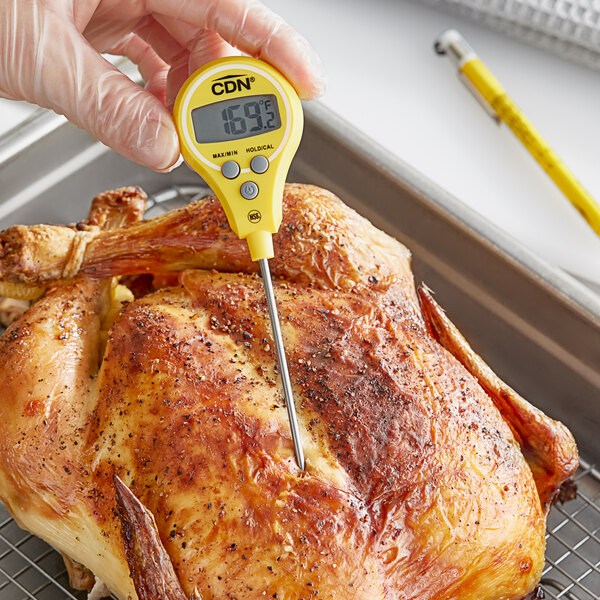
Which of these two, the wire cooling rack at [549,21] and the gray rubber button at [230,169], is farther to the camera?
the wire cooling rack at [549,21]

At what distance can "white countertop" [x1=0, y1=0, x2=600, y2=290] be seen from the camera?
9.27 feet

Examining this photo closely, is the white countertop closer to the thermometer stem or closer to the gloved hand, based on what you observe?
Result: the gloved hand

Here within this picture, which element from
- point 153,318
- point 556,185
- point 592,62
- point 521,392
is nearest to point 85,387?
point 153,318

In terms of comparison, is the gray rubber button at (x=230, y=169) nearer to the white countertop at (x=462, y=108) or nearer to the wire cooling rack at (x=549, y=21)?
the white countertop at (x=462, y=108)

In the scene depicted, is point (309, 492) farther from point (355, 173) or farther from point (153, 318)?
point (355, 173)

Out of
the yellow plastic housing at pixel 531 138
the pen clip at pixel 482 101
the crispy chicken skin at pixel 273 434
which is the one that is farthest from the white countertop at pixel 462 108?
the crispy chicken skin at pixel 273 434

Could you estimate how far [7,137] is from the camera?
7.83 feet

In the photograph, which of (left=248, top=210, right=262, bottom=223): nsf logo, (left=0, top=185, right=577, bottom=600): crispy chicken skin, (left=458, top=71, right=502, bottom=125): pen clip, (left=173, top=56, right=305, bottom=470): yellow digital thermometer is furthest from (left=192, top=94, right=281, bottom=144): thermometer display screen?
(left=458, top=71, right=502, bottom=125): pen clip

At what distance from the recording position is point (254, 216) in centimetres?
155

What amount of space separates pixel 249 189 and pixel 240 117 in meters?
0.14

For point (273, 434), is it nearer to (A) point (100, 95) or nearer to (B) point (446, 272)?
(A) point (100, 95)

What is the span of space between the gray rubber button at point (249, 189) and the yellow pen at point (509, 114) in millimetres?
1387

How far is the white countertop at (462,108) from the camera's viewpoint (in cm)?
283

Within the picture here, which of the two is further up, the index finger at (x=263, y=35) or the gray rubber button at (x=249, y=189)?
the index finger at (x=263, y=35)
